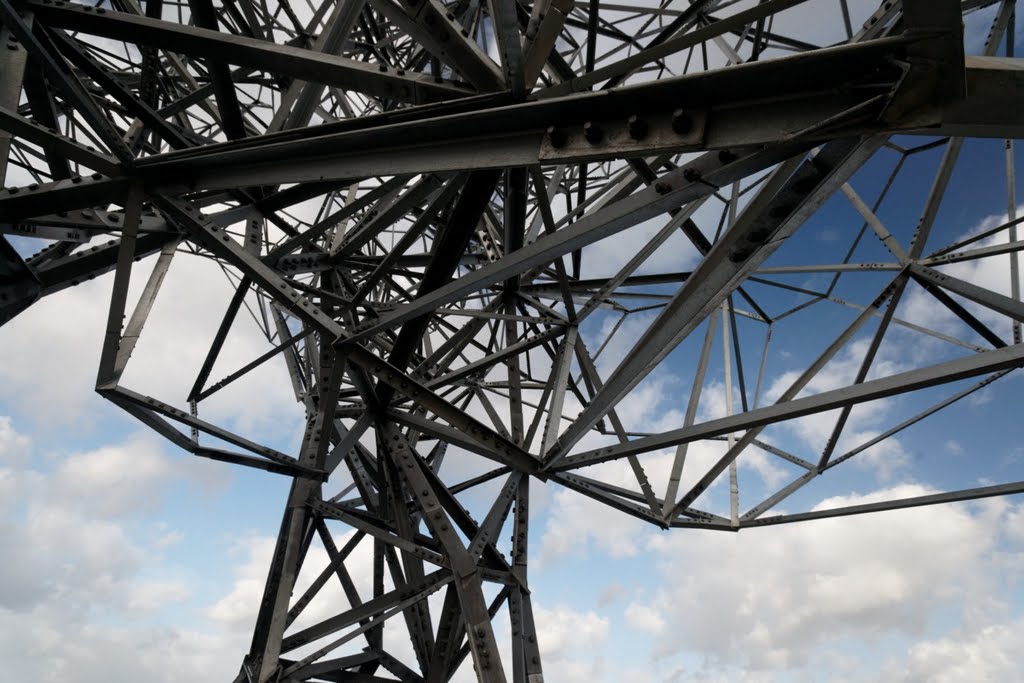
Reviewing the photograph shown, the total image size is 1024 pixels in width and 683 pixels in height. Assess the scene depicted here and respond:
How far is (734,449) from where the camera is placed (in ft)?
25.7

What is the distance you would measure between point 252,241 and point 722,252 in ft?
16.8

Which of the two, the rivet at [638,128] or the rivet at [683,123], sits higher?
the rivet at [638,128]

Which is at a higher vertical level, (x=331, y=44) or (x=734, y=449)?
(x=331, y=44)

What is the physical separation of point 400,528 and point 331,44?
5.37 meters

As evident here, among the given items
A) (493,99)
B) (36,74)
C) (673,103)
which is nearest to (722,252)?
(673,103)

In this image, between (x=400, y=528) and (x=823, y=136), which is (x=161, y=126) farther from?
(x=823, y=136)

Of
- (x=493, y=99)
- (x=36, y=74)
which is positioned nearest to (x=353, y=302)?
(x=36, y=74)

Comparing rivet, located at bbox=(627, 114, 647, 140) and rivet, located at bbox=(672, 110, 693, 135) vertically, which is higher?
rivet, located at bbox=(627, 114, 647, 140)

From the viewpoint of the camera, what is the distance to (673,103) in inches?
149

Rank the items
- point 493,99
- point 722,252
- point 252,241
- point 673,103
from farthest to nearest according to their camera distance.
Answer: point 252,241, point 722,252, point 493,99, point 673,103

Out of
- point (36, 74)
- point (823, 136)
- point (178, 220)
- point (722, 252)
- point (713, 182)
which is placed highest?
point (36, 74)

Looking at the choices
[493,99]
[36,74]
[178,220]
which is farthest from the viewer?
[36,74]

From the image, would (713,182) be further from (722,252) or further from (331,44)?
(331,44)

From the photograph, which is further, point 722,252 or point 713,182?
point 722,252
